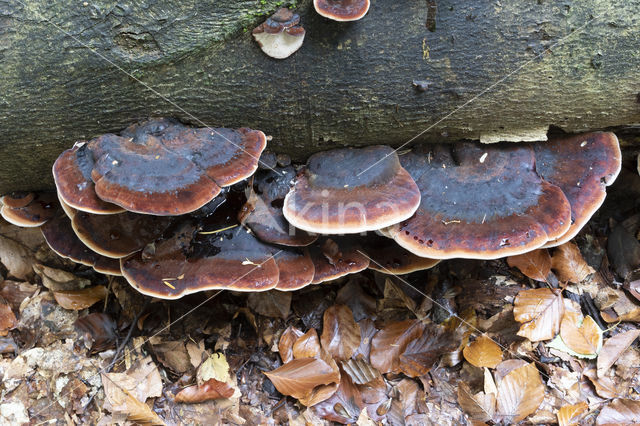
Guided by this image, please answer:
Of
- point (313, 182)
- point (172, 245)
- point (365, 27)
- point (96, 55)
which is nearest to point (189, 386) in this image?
point (172, 245)

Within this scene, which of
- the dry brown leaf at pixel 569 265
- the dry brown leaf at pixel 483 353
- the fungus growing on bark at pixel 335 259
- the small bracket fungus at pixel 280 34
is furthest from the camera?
the dry brown leaf at pixel 569 265

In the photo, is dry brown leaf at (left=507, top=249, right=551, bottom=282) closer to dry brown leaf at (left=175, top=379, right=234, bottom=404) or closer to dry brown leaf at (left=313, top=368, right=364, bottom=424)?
dry brown leaf at (left=313, top=368, right=364, bottom=424)

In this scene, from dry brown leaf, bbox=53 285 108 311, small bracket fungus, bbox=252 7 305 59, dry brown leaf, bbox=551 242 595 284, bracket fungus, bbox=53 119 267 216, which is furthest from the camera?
dry brown leaf, bbox=551 242 595 284

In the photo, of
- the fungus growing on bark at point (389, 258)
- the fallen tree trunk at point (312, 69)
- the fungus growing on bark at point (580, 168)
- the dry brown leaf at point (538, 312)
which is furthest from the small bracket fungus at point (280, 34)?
the dry brown leaf at point (538, 312)

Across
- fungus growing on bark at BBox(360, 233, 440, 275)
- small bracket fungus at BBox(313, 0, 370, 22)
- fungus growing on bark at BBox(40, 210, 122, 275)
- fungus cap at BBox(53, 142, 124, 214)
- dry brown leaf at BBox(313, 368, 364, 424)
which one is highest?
small bracket fungus at BBox(313, 0, 370, 22)

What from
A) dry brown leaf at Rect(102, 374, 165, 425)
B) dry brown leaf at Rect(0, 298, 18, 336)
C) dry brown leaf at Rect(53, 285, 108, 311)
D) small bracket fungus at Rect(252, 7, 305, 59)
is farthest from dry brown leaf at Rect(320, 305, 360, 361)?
dry brown leaf at Rect(0, 298, 18, 336)

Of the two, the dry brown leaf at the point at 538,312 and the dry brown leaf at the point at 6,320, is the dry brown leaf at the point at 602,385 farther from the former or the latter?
the dry brown leaf at the point at 6,320
